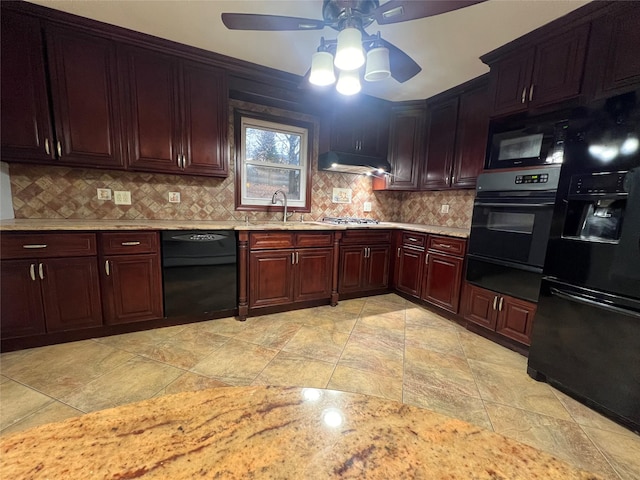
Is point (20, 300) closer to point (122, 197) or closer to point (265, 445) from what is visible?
point (122, 197)

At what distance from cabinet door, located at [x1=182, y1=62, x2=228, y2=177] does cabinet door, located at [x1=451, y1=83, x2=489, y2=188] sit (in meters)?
→ 2.49

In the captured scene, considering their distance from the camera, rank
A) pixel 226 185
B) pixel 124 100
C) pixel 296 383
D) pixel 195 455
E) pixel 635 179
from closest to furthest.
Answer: pixel 195 455
pixel 635 179
pixel 296 383
pixel 124 100
pixel 226 185

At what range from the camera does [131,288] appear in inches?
88.2

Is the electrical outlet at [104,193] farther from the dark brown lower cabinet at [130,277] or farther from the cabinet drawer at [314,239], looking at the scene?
the cabinet drawer at [314,239]

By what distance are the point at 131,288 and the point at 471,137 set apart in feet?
11.7

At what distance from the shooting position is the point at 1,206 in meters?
2.13

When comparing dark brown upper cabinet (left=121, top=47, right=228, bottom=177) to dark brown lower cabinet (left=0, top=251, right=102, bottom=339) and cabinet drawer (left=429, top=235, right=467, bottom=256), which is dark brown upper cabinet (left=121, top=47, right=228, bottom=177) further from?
cabinet drawer (left=429, top=235, right=467, bottom=256)

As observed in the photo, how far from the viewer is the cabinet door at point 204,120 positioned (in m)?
2.48

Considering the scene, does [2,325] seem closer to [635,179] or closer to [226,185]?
[226,185]

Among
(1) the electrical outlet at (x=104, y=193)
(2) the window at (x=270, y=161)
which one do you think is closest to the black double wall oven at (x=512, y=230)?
(2) the window at (x=270, y=161)

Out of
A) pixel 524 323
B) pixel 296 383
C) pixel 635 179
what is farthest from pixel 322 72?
pixel 524 323

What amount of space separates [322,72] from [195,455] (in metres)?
1.78

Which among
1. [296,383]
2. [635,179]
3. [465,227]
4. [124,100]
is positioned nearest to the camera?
[635,179]

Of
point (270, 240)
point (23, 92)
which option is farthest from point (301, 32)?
point (23, 92)
